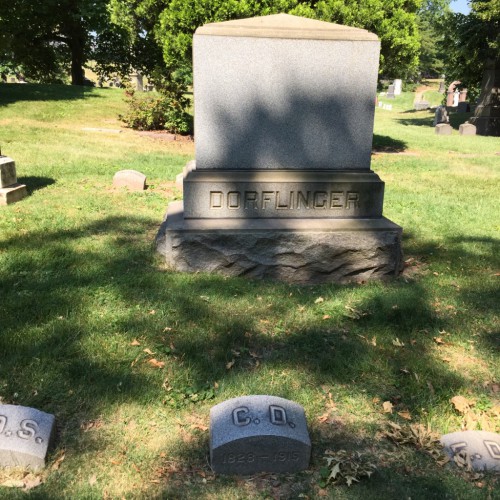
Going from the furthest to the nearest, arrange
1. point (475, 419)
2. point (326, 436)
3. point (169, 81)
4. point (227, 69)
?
point (169, 81)
point (227, 69)
point (475, 419)
point (326, 436)

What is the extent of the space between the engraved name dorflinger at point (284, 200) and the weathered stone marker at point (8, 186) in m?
3.66

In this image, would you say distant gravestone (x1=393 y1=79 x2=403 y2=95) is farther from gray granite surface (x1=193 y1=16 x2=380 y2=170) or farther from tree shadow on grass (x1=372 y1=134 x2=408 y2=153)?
gray granite surface (x1=193 y1=16 x2=380 y2=170)

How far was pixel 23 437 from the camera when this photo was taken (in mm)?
2471

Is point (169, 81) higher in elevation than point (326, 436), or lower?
higher

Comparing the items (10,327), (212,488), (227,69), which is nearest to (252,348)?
(212,488)

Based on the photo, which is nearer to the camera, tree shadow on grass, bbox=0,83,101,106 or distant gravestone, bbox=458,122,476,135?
tree shadow on grass, bbox=0,83,101,106

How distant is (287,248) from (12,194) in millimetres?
4457

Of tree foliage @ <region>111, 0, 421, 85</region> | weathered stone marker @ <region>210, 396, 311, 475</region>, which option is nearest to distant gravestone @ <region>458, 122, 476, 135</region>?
tree foliage @ <region>111, 0, 421, 85</region>

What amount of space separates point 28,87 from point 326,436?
21521 mm

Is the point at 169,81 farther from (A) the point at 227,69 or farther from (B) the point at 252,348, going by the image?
(B) the point at 252,348

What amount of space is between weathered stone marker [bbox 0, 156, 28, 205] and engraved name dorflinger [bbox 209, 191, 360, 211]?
12.0ft

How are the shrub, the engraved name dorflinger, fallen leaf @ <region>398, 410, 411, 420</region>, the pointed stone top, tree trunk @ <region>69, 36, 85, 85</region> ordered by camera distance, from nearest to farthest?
fallen leaf @ <region>398, 410, 411, 420</region>, the pointed stone top, the engraved name dorflinger, the shrub, tree trunk @ <region>69, 36, 85, 85</region>

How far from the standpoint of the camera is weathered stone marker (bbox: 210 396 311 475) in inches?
96.7

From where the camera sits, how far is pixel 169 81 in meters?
14.9
